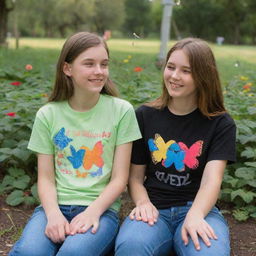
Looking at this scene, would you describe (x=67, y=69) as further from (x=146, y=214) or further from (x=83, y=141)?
(x=146, y=214)

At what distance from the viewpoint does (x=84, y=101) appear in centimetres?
241

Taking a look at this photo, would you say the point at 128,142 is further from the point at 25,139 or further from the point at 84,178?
the point at 25,139

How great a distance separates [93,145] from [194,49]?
679mm

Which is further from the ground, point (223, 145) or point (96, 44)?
point (96, 44)

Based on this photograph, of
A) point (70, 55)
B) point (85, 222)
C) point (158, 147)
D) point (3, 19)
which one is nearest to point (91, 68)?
point (70, 55)

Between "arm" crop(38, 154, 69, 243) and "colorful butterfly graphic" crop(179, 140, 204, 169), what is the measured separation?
0.66 metres

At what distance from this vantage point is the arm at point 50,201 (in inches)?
83.7

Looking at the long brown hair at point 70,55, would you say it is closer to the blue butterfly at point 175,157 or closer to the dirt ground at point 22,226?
the blue butterfly at point 175,157

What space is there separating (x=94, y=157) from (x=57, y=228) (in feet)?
1.34

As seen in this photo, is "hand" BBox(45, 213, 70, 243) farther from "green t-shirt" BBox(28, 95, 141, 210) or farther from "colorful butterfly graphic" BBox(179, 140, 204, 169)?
"colorful butterfly graphic" BBox(179, 140, 204, 169)

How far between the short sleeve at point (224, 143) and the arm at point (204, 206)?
0.03 m

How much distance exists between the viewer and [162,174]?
7.79 ft

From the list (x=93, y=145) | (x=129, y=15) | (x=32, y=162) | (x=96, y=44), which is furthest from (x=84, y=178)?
(x=129, y=15)

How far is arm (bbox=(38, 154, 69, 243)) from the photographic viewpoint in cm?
213
